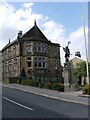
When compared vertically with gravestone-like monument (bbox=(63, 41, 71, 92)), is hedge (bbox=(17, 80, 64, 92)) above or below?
below

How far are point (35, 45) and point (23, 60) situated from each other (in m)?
4.29

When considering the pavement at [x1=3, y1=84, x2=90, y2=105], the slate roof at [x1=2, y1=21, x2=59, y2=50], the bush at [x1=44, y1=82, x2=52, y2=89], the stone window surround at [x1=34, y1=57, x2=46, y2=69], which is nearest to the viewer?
the pavement at [x1=3, y1=84, x2=90, y2=105]

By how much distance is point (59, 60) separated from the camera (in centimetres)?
4897

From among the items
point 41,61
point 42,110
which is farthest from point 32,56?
point 42,110

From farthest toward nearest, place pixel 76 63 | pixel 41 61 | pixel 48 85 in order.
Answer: pixel 76 63
pixel 41 61
pixel 48 85

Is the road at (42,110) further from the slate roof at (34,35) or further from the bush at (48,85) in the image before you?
the slate roof at (34,35)

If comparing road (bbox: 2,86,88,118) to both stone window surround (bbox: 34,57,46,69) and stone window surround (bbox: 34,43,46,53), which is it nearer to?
stone window surround (bbox: 34,57,46,69)

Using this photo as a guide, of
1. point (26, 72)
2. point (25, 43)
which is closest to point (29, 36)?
point (25, 43)

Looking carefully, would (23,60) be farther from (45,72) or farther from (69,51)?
(69,51)

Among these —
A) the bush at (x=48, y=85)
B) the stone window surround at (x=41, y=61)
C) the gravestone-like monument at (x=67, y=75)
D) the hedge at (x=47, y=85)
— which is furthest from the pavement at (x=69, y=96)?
the stone window surround at (x=41, y=61)

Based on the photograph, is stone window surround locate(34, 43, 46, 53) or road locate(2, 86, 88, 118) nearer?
road locate(2, 86, 88, 118)

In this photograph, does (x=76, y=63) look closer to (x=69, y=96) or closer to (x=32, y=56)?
(x=32, y=56)

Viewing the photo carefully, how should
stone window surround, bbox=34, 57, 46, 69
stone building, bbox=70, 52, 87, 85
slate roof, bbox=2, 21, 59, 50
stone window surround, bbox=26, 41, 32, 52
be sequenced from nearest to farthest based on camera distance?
1. stone window surround, bbox=34, 57, 46, 69
2. stone window surround, bbox=26, 41, 32, 52
3. slate roof, bbox=2, 21, 59, 50
4. stone building, bbox=70, 52, 87, 85

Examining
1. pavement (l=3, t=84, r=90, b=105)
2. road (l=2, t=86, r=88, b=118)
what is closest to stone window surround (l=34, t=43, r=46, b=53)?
pavement (l=3, t=84, r=90, b=105)
